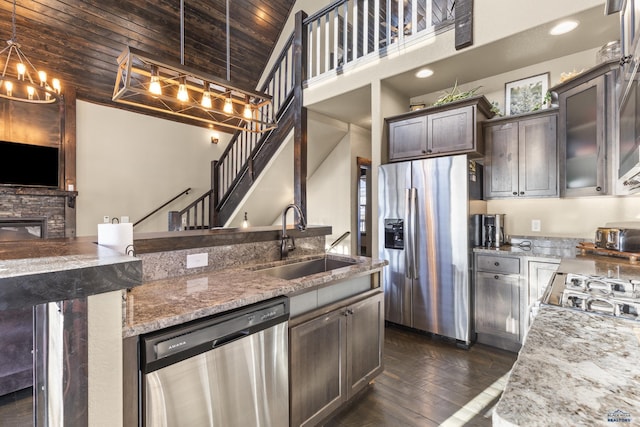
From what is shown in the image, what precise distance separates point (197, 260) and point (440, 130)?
8.86 ft

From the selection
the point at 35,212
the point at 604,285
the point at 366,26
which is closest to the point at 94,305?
the point at 604,285

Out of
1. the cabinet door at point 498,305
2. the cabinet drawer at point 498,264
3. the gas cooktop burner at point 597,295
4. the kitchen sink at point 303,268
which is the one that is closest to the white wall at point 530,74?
the cabinet drawer at point 498,264

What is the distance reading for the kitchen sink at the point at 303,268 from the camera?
224 centimetres

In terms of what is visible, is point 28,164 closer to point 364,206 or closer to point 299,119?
point 299,119

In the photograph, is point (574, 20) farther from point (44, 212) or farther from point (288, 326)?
point (44, 212)

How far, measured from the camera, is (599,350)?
0.84 m

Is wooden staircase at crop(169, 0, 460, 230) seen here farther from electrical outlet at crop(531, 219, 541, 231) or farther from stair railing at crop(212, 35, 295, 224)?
electrical outlet at crop(531, 219, 541, 231)

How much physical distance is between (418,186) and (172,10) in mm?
4982

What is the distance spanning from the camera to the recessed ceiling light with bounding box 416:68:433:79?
127 inches

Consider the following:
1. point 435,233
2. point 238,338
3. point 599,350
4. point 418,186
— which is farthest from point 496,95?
point 238,338

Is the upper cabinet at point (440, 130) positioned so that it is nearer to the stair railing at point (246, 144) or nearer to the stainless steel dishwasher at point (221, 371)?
the stair railing at point (246, 144)

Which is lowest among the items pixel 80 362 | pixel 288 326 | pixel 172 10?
pixel 288 326

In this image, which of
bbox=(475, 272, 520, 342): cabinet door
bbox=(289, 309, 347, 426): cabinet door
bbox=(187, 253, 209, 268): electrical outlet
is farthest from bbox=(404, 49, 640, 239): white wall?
bbox=(187, 253, 209, 268): electrical outlet

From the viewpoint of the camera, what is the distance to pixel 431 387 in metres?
2.33
